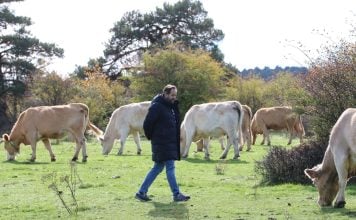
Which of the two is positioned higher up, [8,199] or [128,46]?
[128,46]

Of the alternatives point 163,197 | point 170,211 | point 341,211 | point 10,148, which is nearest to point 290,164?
point 163,197

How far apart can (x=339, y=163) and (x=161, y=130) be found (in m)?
3.26

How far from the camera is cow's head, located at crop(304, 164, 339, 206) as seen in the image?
11.4 metres

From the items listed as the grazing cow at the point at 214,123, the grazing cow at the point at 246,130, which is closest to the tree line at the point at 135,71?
the grazing cow at the point at 246,130

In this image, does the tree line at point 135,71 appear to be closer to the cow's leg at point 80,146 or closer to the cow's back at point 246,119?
the cow's back at point 246,119

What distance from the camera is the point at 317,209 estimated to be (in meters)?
11.0

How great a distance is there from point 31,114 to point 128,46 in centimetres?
5237

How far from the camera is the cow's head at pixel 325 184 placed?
11.4 metres

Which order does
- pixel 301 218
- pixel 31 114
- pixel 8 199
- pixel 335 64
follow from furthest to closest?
pixel 31 114, pixel 335 64, pixel 8 199, pixel 301 218

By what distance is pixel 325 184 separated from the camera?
37.7 ft

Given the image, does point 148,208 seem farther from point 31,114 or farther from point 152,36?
point 152,36

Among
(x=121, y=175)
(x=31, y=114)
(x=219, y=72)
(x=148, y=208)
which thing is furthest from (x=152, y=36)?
(x=148, y=208)

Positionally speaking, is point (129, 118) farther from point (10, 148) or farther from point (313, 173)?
point (313, 173)

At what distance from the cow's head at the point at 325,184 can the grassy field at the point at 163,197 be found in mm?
198
